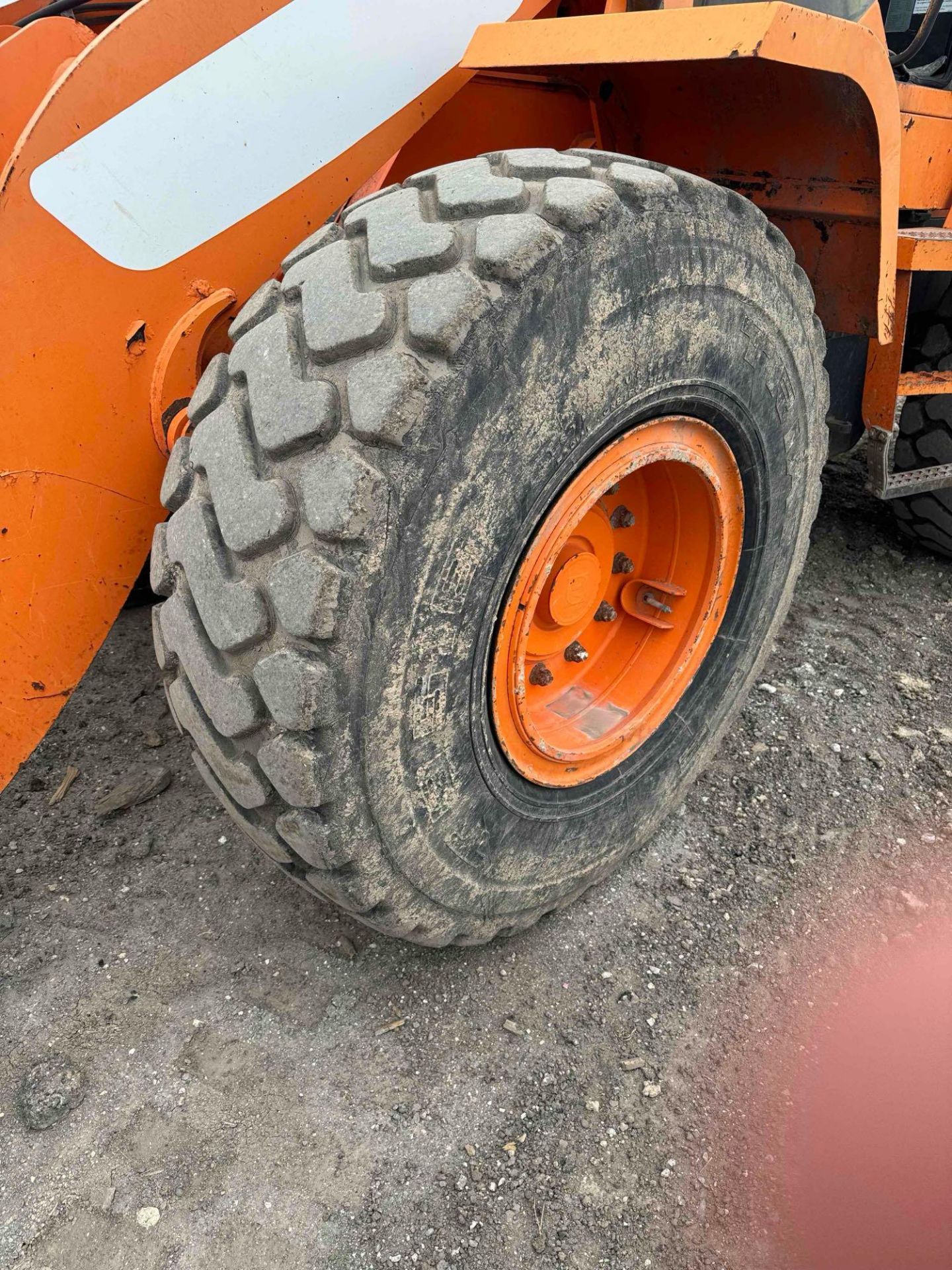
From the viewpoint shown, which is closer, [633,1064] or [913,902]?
[633,1064]

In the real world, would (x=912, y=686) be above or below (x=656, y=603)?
below

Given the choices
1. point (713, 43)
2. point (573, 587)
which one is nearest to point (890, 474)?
point (573, 587)

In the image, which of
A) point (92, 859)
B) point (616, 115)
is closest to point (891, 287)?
point (616, 115)

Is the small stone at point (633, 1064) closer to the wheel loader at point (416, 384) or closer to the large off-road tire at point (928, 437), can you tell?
the wheel loader at point (416, 384)

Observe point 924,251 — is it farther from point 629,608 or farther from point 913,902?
point 913,902

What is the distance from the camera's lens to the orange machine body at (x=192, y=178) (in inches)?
61.6

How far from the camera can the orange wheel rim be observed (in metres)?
1.90

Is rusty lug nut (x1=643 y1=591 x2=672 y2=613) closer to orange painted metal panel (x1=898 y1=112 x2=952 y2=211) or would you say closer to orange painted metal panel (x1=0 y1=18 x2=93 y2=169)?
orange painted metal panel (x1=898 y1=112 x2=952 y2=211)

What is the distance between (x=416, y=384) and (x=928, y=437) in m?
2.77

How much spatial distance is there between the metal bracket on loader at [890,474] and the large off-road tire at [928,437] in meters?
0.13

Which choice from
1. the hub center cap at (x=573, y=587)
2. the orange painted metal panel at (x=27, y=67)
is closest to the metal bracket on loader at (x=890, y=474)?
the hub center cap at (x=573, y=587)

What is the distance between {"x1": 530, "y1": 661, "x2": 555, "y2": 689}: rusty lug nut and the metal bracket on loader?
1.45 m

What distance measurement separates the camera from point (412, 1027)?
6.46ft

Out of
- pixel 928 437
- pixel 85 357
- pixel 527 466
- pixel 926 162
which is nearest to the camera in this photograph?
pixel 527 466
